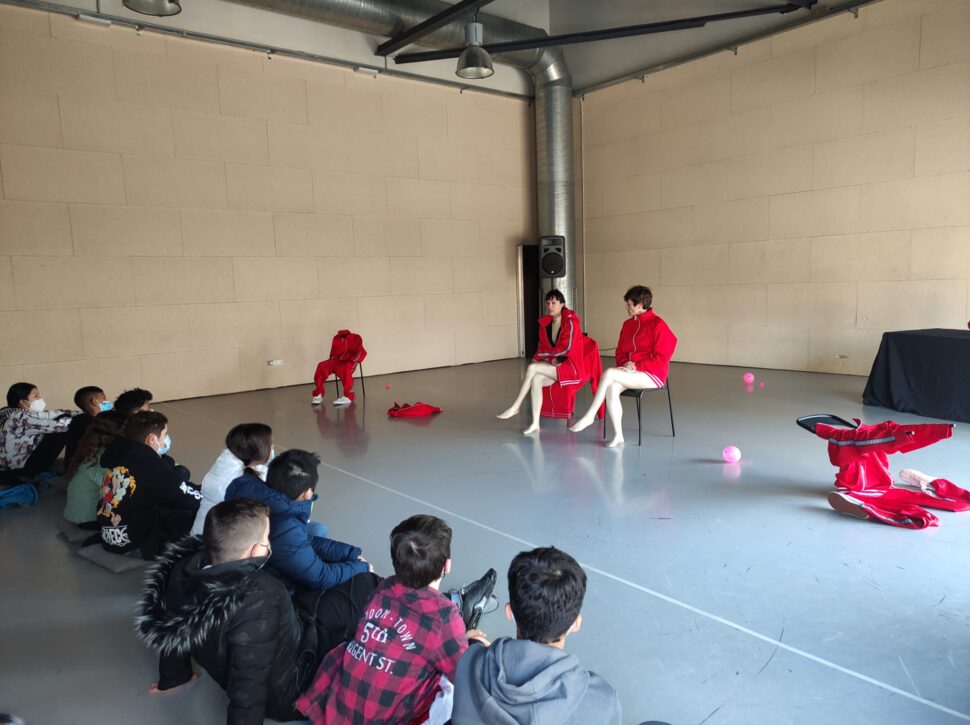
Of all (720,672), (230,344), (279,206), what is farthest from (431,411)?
(720,672)

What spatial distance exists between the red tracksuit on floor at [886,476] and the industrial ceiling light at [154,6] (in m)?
4.73

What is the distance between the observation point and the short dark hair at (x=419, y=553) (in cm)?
154

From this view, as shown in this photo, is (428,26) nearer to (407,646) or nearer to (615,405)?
(615,405)

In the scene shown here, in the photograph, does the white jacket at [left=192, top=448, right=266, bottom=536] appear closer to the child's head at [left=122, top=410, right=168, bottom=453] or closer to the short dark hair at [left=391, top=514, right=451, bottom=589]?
the child's head at [left=122, top=410, right=168, bottom=453]

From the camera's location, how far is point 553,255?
9.24 metres

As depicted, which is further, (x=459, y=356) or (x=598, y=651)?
(x=459, y=356)

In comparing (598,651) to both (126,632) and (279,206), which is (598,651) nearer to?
(126,632)

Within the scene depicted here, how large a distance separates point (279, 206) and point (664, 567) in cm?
642

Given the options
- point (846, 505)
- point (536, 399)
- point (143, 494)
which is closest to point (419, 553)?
point (143, 494)

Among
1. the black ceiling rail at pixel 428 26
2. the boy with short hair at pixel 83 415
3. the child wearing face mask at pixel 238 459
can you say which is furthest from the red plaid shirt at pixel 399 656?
the black ceiling rail at pixel 428 26

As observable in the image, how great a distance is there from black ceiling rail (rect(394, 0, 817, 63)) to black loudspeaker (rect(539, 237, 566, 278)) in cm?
248

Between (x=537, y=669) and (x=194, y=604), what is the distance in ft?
2.86

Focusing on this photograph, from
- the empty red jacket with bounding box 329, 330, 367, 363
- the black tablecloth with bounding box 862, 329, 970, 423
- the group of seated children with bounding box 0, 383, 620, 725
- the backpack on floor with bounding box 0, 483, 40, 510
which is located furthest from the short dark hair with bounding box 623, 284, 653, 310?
the backpack on floor with bounding box 0, 483, 40, 510

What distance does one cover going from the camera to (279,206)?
305 inches
